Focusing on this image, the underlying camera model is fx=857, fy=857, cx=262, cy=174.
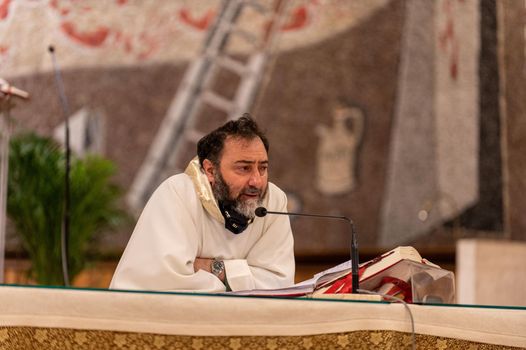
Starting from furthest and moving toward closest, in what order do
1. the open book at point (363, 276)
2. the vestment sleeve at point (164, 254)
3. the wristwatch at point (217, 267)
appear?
the wristwatch at point (217, 267) < the vestment sleeve at point (164, 254) < the open book at point (363, 276)

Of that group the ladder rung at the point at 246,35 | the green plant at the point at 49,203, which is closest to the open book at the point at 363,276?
the green plant at the point at 49,203

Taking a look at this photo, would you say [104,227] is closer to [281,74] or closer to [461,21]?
[281,74]

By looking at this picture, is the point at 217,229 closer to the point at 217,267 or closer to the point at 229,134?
the point at 217,267

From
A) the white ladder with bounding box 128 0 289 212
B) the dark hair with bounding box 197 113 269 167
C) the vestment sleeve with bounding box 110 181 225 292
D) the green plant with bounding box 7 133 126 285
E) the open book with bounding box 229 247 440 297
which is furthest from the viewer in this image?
the white ladder with bounding box 128 0 289 212

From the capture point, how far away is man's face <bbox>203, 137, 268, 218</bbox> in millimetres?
3146

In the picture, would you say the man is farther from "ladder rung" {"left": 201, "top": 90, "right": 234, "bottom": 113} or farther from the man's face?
"ladder rung" {"left": 201, "top": 90, "right": 234, "bottom": 113}

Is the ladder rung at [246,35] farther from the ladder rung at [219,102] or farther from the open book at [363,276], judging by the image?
the open book at [363,276]

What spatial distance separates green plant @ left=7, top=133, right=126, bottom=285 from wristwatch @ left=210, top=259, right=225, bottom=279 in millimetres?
3611

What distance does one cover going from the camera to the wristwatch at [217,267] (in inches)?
121

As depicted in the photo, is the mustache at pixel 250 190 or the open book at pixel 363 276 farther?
the mustache at pixel 250 190

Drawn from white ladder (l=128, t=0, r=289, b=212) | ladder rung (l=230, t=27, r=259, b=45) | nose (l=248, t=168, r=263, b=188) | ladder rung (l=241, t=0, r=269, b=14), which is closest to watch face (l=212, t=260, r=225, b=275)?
nose (l=248, t=168, r=263, b=188)

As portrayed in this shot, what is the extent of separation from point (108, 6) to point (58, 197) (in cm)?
316

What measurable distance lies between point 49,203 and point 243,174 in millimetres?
3782

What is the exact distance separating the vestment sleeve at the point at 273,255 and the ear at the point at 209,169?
0.26 metres
